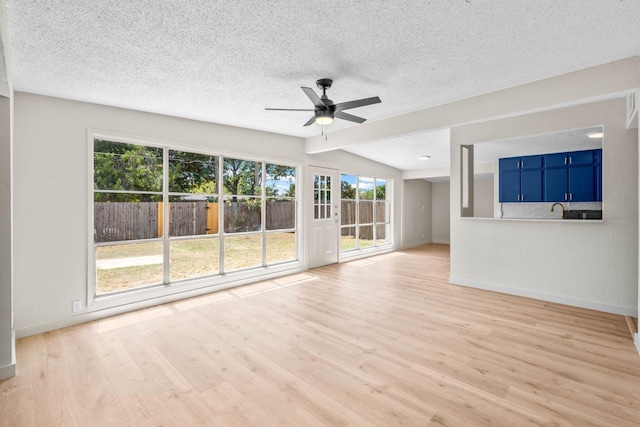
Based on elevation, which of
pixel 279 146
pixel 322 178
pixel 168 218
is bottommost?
pixel 168 218

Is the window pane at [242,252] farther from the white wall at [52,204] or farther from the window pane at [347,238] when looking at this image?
the window pane at [347,238]

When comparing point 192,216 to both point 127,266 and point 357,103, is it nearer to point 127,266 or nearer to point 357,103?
point 127,266

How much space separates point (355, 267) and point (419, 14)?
16.1 feet

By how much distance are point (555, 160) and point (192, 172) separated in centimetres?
649

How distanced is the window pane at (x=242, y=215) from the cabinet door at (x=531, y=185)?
5244mm

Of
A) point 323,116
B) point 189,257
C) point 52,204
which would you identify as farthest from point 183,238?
point 323,116

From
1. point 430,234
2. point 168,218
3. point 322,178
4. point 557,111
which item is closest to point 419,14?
point 557,111

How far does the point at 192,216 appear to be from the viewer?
14.5 feet

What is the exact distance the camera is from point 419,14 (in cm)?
196

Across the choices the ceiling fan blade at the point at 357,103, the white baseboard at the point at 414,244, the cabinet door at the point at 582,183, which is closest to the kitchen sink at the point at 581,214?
the cabinet door at the point at 582,183

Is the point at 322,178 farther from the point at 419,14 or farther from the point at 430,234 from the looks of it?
the point at 430,234

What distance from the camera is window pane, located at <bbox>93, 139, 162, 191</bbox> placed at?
3.63 meters

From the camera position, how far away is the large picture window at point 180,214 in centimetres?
373

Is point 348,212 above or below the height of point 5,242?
above
